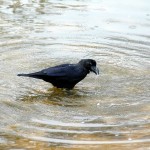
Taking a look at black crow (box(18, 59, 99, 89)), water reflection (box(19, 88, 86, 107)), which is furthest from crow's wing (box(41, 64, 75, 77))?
water reflection (box(19, 88, 86, 107))

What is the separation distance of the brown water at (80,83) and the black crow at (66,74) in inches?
6.8

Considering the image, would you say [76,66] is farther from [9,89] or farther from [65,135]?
[65,135]

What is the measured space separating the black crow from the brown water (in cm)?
17

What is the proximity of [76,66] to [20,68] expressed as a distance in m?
1.27

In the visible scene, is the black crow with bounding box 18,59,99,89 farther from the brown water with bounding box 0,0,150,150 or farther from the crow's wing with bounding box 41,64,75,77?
the brown water with bounding box 0,0,150,150

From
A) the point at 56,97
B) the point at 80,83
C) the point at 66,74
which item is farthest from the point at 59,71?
the point at 80,83

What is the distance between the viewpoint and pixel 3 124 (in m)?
6.23

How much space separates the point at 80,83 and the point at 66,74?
67 cm

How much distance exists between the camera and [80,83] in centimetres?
827

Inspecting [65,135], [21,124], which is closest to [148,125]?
[65,135]

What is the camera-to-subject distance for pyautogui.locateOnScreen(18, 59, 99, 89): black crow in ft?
24.8

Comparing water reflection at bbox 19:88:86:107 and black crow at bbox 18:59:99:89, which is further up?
black crow at bbox 18:59:99:89

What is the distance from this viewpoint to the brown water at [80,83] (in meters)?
5.89

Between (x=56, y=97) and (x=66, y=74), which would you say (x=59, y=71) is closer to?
(x=66, y=74)
